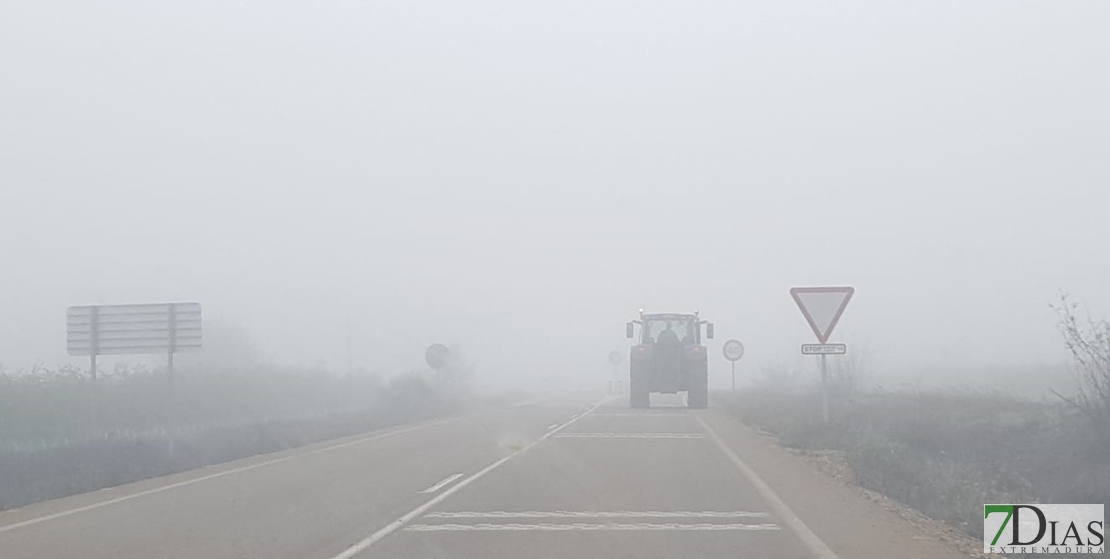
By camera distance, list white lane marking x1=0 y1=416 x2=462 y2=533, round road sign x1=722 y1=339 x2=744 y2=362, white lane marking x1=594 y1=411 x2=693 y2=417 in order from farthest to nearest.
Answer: round road sign x1=722 y1=339 x2=744 y2=362
white lane marking x1=594 y1=411 x2=693 y2=417
white lane marking x1=0 y1=416 x2=462 y2=533

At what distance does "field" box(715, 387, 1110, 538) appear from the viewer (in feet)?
49.3

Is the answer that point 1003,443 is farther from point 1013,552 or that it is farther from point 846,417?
point 1013,552

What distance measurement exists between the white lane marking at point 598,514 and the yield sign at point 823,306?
940 cm

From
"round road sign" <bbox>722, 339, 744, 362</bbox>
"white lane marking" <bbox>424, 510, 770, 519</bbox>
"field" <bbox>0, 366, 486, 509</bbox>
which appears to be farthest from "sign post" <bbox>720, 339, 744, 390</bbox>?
"white lane marking" <bbox>424, 510, 770, 519</bbox>

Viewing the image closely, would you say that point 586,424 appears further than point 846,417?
Yes

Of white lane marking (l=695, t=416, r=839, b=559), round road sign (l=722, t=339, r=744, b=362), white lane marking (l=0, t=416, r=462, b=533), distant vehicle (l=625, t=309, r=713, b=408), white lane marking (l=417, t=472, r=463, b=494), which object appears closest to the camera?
white lane marking (l=695, t=416, r=839, b=559)

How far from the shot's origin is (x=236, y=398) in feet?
140

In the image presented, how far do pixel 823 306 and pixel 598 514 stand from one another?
10.4 meters

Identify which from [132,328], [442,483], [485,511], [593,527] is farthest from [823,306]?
[132,328]

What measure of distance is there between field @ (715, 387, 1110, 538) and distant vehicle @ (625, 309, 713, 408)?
1177 cm

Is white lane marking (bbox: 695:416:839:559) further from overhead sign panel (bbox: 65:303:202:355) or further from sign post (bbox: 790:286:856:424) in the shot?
overhead sign panel (bbox: 65:303:202:355)

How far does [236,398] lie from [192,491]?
27075 mm

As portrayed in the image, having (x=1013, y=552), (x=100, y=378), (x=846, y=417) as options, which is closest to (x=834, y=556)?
(x=1013, y=552)

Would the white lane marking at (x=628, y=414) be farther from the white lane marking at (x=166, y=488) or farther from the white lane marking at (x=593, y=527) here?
the white lane marking at (x=593, y=527)
